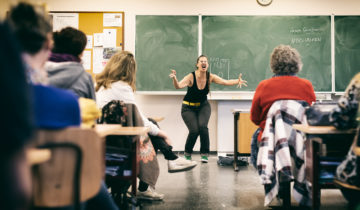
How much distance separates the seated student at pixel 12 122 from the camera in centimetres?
68

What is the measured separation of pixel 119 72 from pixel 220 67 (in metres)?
2.63

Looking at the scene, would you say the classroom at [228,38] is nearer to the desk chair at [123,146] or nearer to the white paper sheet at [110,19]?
the white paper sheet at [110,19]

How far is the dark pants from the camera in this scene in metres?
3.97

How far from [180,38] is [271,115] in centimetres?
285

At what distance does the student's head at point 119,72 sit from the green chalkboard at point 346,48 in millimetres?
3535

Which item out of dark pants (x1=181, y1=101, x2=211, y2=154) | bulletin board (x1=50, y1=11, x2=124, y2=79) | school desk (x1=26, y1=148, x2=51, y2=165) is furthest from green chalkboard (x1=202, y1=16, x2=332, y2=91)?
school desk (x1=26, y1=148, x2=51, y2=165)

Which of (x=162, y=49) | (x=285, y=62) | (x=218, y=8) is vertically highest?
(x=218, y=8)

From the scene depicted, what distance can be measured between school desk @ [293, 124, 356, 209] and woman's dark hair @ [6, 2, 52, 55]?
1.41 metres

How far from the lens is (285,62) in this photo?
7.57 feet

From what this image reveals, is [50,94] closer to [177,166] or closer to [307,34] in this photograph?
[177,166]

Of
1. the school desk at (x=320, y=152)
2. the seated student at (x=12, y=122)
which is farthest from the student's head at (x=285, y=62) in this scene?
the seated student at (x=12, y=122)

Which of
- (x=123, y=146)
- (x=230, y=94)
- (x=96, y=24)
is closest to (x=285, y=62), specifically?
(x=123, y=146)

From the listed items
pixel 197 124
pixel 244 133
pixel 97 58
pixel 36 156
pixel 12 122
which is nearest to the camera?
pixel 12 122

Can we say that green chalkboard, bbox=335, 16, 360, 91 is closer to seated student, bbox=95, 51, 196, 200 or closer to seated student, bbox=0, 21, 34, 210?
seated student, bbox=95, 51, 196, 200
